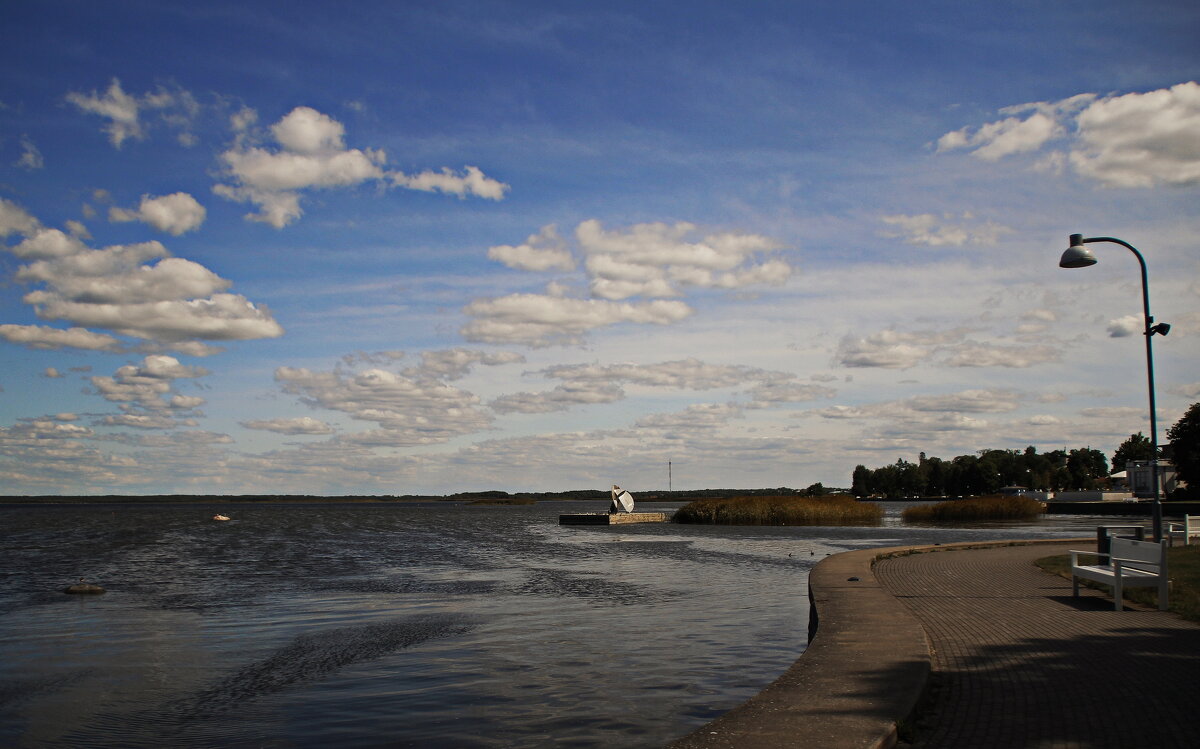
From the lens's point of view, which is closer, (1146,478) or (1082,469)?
(1146,478)

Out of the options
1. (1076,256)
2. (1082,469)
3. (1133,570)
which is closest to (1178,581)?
(1133,570)

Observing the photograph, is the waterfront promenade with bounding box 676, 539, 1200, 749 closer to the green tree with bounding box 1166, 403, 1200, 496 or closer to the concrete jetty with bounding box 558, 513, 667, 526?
the concrete jetty with bounding box 558, 513, 667, 526

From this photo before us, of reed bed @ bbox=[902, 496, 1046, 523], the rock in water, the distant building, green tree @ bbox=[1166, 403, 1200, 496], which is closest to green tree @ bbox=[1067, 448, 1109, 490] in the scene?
green tree @ bbox=[1166, 403, 1200, 496]

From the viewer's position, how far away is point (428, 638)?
1533 cm

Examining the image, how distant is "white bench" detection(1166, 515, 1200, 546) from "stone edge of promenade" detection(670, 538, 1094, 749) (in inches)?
732

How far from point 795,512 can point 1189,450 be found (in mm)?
47192

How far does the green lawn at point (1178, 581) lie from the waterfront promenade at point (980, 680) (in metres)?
0.51

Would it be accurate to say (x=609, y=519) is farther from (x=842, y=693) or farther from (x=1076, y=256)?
(x=842, y=693)

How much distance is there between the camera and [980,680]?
8.98 m

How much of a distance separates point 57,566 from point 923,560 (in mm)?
30673

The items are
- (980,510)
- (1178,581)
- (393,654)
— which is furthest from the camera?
(980,510)

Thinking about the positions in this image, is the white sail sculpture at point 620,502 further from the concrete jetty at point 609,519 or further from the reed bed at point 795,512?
the reed bed at point 795,512

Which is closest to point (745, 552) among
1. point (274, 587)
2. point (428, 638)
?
point (274, 587)

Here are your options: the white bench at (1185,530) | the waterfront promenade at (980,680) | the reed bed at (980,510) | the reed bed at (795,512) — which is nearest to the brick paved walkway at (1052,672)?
the waterfront promenade at (980,680)
